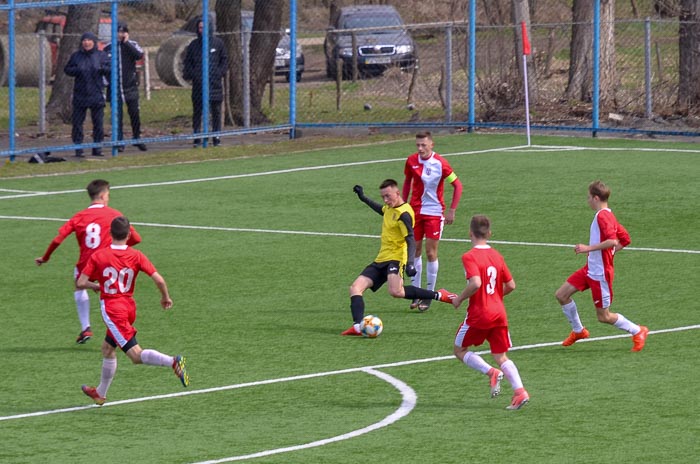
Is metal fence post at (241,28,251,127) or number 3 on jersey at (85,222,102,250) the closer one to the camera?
number 3 on jersey at (85,222,102,250)

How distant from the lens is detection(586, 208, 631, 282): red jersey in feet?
42.7

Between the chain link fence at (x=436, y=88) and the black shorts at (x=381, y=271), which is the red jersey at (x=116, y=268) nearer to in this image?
the black shorts at (x=381, y=271)

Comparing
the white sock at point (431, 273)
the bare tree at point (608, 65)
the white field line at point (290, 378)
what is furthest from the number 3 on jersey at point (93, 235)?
the bare tree at point (608, 65)

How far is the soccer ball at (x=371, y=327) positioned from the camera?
1397 cm

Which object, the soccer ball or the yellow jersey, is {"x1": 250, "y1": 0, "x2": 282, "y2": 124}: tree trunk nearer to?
the yellow jersey

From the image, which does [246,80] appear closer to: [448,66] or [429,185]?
[448,66]

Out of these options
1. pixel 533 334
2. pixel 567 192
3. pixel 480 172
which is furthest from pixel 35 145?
pixel 533 334

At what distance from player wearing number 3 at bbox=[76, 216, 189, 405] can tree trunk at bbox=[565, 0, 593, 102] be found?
71.5 ft

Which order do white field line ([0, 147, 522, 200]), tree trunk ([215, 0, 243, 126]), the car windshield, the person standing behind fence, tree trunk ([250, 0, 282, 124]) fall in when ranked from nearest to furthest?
white field line ([0, 147, 522, 200]) < the person standing behind fence < tree trunk ([215, 0, 243, 126]) < tree trunk ([250, 0, 282, 124]) < the car windshield

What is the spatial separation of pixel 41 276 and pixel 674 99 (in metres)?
17.5

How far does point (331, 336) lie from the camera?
46.4ft

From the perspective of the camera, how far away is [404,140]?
30.3 metres

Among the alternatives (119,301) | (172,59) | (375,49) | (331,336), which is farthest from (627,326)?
(172,59)

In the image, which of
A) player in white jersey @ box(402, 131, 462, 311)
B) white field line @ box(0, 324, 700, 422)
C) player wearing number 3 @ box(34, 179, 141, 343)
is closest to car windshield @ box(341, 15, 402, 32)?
player in white jersey @ box(402, 131, 462, 311)
